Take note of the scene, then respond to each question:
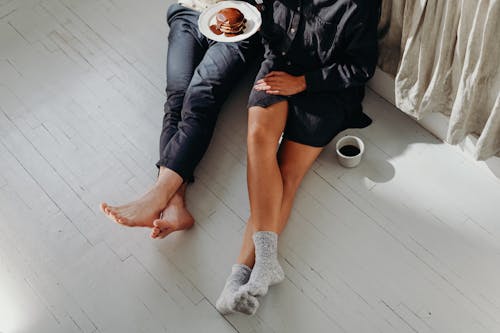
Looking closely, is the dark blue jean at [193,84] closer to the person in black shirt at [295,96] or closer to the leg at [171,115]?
the leg at [171,115]

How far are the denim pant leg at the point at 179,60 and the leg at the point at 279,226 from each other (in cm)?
37

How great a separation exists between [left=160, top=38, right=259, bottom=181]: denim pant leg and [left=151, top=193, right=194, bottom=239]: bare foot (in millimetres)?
82

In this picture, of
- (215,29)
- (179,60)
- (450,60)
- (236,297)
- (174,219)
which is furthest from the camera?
(179,60)

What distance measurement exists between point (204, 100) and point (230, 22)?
0.26m

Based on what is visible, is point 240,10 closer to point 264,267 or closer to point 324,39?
point 324,39

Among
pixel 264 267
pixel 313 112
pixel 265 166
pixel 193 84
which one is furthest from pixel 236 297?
pixel 193 84

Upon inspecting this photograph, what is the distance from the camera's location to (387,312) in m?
1.70

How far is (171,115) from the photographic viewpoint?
203cm

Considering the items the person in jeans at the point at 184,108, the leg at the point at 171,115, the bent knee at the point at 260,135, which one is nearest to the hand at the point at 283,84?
the bent knee at the point at 260,135

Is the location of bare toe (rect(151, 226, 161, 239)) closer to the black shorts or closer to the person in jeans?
the person in jeans

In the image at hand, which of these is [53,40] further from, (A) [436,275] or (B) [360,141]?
(A) [436,275]

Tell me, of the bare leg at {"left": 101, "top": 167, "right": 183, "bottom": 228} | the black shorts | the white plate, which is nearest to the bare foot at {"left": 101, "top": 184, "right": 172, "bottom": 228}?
the bare leg at {"left": 101, "top": 167, "right": 183, "bottom": 228}

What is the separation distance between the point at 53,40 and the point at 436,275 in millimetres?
1672

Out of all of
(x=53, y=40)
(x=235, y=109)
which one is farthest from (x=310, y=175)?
(x=53, y=40)
